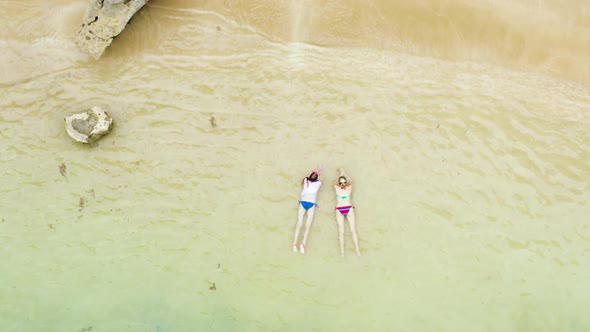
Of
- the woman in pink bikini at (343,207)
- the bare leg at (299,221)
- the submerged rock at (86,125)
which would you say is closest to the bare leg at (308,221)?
the bare leg at (299,221)

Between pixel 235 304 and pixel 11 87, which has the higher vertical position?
pixel 11 87

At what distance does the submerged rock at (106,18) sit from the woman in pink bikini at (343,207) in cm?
511

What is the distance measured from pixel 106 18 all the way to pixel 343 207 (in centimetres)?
579

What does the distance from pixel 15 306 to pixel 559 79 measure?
11.6m

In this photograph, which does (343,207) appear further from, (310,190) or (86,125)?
(86,125)

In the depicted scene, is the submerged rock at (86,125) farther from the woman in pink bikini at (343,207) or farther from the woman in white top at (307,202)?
the woman in pink bikini at (343,207)

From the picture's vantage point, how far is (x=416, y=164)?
7844 millimetres

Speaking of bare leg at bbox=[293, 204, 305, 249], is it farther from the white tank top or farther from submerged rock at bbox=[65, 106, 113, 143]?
submerged rock at bbox=[65, 106, 113, 143]

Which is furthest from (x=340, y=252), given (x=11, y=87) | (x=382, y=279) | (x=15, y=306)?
(x=11, y=87)

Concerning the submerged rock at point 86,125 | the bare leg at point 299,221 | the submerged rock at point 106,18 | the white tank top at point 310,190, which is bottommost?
the bare leg at point 299,221

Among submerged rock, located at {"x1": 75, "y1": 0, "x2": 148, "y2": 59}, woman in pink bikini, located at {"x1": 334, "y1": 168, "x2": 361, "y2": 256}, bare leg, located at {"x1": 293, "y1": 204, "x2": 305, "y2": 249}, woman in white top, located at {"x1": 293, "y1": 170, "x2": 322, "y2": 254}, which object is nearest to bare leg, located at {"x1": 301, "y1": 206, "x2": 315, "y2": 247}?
woman in white top, located at {"x1": 293, "y1": 170, "x2": 322, "y2": 254}

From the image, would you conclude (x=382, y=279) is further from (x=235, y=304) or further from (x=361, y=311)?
(x=235, y=304)

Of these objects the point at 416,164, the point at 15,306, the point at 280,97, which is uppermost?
the point at 280,97

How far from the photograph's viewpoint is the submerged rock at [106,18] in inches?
293
